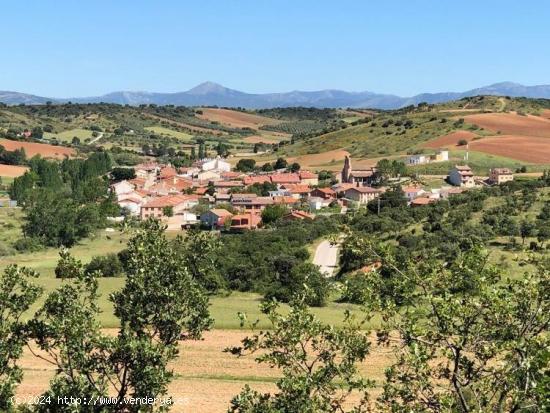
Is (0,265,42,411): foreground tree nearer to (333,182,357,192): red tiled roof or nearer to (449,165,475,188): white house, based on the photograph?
(333,182,357,192): red tiled roof

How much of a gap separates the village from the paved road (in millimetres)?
11880

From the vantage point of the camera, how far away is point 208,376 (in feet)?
80.5

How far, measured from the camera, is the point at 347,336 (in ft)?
36.3

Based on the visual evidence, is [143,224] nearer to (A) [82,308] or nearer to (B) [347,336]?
(A) [82,308]

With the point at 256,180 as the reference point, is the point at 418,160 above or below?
above

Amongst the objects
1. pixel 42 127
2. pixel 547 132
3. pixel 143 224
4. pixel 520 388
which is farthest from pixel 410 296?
pixel 42 127

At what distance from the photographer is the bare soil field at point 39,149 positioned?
126 m

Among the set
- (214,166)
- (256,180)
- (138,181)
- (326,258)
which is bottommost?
(326,258)

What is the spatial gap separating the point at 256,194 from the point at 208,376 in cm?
6251

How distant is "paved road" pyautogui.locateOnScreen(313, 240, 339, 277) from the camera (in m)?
47.9

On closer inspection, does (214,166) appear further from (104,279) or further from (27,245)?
(104,279)

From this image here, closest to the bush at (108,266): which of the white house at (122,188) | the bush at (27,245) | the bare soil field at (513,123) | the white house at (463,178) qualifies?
the bush at (27,245)

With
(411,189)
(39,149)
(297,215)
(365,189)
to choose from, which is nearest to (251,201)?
(297,215)

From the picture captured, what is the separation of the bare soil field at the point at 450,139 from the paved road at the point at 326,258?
2332 inches
